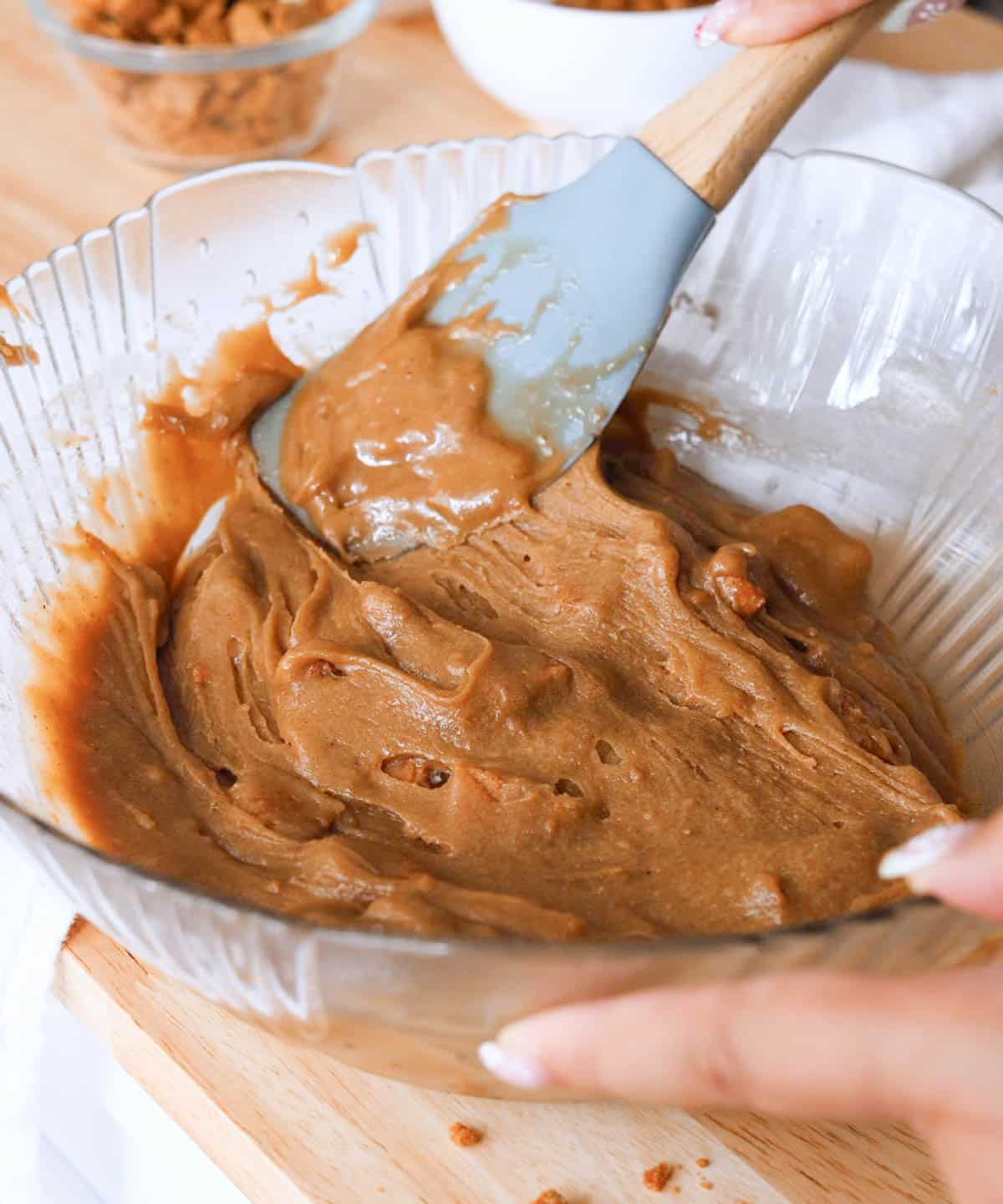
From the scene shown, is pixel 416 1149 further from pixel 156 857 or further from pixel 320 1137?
pixel 156 857

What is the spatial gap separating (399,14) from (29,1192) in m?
2.06

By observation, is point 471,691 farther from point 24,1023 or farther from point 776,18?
point 776,18

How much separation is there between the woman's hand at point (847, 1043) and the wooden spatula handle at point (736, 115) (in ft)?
2.72

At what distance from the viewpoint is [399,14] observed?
242 centimetres

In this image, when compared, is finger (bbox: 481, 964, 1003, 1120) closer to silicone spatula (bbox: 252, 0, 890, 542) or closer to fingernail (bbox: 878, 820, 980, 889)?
fingernail (bbox: 878, 820, 980, 889)

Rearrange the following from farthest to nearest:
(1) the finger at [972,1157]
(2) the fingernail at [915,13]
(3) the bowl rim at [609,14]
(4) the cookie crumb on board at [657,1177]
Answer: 1. (3) the bowl rim at [609,14]
2. (2) the fingernail at [915,13]
3. (4) the cookie crumb on board at [657,1177]
4. (1) the finger at [972,1157]

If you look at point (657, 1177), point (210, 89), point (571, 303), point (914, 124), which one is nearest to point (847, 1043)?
point (657, 1177)

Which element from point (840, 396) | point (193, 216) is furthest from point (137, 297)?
point (840, 396)

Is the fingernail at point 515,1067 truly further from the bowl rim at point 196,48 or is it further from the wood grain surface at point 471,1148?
the bowl rim at point 196,48

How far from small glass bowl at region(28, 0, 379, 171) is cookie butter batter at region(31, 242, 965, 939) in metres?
0.62

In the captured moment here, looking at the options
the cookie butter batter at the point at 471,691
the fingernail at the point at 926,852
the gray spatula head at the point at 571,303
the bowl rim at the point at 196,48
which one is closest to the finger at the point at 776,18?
the gray spatula head at the point at 571,303

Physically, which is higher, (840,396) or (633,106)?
(633,106)

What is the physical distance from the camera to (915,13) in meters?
1.71

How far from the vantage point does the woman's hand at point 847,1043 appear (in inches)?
28.4
